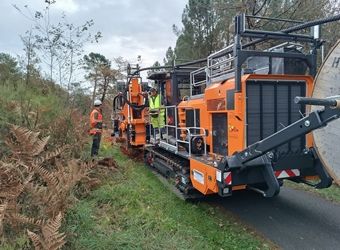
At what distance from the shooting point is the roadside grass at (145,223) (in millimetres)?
4055

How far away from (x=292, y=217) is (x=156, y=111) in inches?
181

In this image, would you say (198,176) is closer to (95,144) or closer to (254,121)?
(254,121)

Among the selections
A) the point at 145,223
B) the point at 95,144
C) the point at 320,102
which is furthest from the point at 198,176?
the point at 95,144

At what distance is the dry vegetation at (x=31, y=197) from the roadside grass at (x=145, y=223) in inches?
12.1

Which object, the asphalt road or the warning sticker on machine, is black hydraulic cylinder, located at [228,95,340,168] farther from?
the asphalt road

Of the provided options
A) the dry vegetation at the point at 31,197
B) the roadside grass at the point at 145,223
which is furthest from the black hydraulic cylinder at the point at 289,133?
the dry vegetation at the point at 31,197

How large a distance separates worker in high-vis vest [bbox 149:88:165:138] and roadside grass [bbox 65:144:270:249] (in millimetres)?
2255

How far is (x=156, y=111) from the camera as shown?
9.24 metres

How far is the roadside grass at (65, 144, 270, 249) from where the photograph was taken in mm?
4055

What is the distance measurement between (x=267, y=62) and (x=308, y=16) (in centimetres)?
Answer: 825

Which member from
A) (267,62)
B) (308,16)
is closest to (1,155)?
(267,62)

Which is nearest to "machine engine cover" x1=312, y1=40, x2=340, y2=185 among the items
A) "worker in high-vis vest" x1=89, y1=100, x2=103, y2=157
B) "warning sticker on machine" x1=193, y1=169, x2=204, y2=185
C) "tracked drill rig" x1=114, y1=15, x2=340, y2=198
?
"tracked drill rig" x1=114, y1=15, x2=340, y2=198

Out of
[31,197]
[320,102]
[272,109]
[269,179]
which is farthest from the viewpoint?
[272,109]

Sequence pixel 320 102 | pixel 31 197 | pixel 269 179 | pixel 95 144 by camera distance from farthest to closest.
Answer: pixel 95 144 → pixel 269 179 → pixel 31 197 → pixel 320 102
